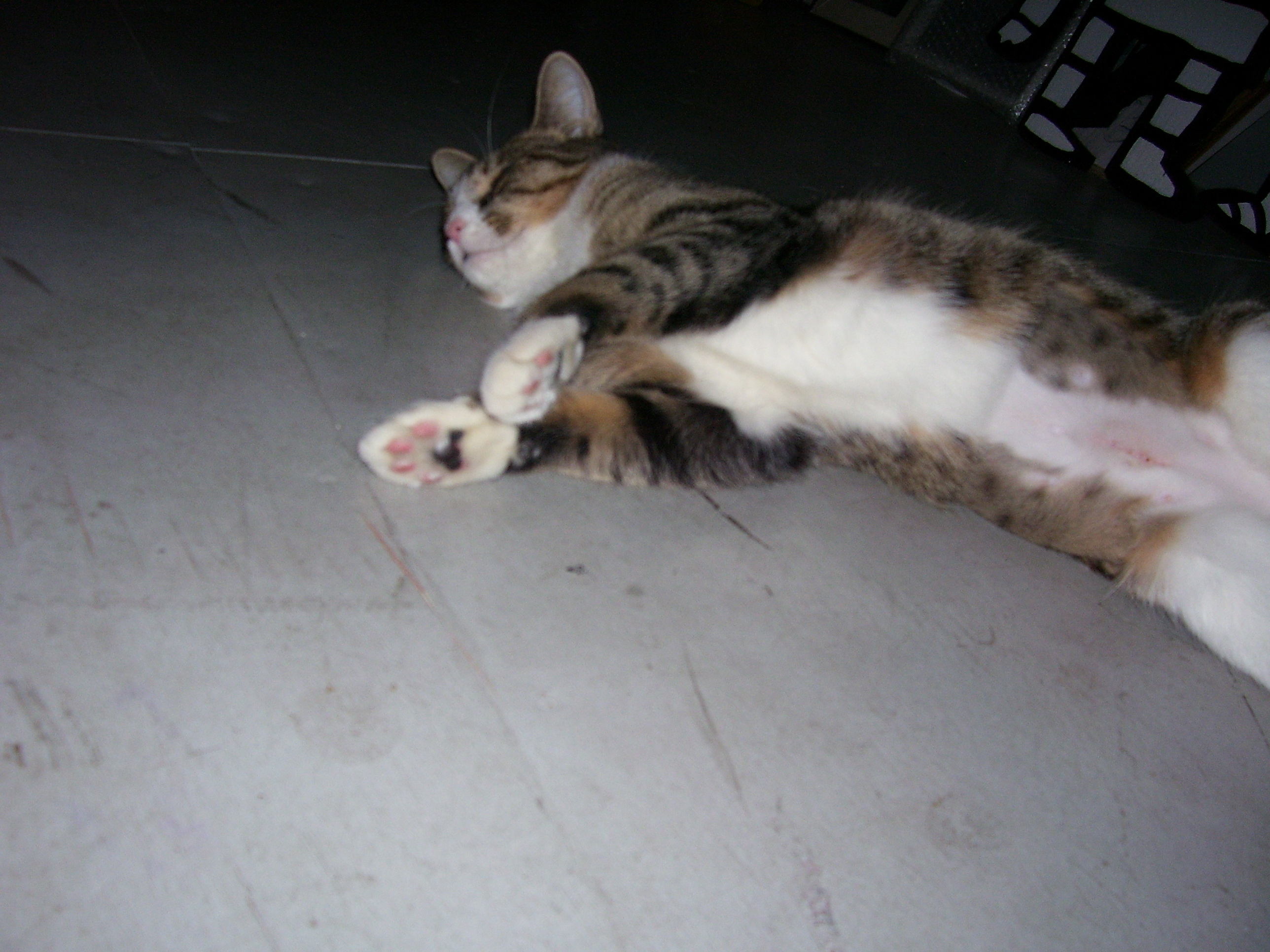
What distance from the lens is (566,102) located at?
8.17 feet

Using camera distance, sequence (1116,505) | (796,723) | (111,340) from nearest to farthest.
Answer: (796,723) → (111,340) → (1116,505)

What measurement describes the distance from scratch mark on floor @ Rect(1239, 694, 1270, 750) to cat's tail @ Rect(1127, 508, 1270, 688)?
0.06 meters

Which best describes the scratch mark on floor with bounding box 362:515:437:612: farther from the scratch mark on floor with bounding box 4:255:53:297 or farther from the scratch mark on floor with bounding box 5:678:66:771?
the scratch mark on floor with bounding box 4:255:53:297

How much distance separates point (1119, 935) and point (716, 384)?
118 cm

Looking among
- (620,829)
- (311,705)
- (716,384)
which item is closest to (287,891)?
(311,705)

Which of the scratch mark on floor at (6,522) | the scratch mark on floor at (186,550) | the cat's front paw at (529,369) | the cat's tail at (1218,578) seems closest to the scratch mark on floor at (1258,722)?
the cat's tail at (1218,578)

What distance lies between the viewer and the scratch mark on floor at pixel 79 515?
1.18 meters

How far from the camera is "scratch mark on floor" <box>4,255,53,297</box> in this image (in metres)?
1.61

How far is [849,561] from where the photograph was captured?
1.57 meters

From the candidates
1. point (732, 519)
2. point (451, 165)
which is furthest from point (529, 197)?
point (732, 519)

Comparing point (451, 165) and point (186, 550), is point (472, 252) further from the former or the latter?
point (186, 550)

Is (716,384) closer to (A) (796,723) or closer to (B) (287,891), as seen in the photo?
(A) (796,723)

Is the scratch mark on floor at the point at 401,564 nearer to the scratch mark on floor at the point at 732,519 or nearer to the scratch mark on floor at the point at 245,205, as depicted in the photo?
the scratch mark on floor at the point at 732,519

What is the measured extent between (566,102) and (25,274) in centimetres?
153
